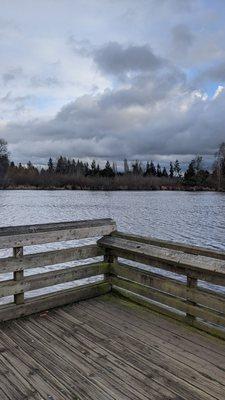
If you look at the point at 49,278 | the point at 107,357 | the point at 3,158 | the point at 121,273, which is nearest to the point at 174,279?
the point at 121,273

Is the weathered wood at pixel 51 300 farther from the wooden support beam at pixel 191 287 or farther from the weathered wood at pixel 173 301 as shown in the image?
the wooden support beam at pixel 191 287

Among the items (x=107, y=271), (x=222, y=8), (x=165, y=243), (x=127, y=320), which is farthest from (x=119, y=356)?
(x=222, y=8)

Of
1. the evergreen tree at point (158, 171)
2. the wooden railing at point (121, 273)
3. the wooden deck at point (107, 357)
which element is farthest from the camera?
the evergreen tree at point (158, 171)

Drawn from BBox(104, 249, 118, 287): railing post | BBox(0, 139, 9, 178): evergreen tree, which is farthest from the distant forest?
BBox(104, 249, 118, 287): railing post

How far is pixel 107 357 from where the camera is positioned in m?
3.56

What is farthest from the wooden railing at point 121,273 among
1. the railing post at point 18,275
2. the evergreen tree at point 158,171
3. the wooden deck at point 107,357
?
the evergreen tree at point 158,171

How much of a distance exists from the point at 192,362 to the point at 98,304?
1805 mm

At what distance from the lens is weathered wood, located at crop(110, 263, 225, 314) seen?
3973 mm

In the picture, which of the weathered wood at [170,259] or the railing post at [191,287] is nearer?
the weathered wood at [170,259]

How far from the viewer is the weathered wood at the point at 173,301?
3963 millimetres

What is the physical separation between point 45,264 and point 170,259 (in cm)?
155

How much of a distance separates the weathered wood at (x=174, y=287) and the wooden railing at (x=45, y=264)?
A: 425mm

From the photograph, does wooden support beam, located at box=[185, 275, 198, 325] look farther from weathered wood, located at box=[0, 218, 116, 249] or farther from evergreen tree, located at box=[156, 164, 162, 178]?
evergreen tree, located at box=[156, 164, 162, 178]

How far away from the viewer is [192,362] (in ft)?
11.4
